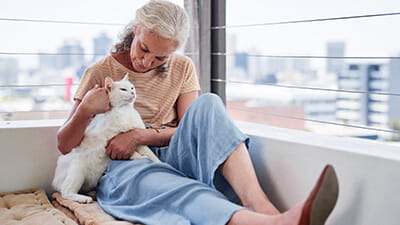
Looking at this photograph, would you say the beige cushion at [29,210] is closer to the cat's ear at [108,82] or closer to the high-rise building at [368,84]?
the cat's ear at [108,82]

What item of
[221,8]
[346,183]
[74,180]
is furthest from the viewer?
[221,8]

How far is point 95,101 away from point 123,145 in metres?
0.19

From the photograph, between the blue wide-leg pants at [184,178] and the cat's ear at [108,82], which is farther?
the cat's ear at [108,82]

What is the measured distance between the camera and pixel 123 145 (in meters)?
1.88

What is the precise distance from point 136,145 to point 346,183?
79cm

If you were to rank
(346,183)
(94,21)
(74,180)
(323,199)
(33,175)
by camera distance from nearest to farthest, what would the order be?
1. (323,199)
2. (346,183)
3. (74,180)
4. (33,175)
5. (94,21)

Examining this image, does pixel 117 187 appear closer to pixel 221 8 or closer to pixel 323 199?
pixel 323 199

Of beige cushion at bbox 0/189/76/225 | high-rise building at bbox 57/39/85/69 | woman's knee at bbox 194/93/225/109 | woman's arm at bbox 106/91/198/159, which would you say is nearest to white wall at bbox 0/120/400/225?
beige cushion at bbox 0/189/76/225

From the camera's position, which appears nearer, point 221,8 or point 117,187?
point 117,187

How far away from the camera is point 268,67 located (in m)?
5.35

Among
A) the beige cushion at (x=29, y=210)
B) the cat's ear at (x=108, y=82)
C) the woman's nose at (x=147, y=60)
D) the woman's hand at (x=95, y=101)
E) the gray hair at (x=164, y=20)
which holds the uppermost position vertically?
the gray hair at (x=164, y=20)

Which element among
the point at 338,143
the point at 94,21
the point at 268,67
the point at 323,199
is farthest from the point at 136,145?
the point at 268,67

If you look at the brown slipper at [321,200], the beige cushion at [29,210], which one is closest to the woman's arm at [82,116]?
the beige cushion at [29,210]

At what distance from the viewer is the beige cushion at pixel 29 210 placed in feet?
5.45
